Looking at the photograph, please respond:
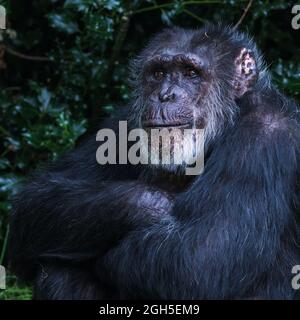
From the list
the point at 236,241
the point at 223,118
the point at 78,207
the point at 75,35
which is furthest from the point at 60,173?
the point at 75,35

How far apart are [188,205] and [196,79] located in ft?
3.17

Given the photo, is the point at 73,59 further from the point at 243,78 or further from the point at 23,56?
the point at 243,78

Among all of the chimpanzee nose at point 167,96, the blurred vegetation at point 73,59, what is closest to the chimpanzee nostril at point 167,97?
the chimpanzee nose at point 167,96

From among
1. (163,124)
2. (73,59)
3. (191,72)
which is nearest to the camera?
(163,124)

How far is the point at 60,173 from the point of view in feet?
21.6

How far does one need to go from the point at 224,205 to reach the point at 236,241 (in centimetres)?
22

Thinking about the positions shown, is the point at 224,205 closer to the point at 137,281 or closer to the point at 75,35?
the point at 137,281

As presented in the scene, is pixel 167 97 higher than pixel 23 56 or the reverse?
the reverse

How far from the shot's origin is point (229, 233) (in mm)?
5242

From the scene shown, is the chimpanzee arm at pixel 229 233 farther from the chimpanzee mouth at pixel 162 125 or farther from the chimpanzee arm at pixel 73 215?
the chimpanzee mouth at pixel 162 125

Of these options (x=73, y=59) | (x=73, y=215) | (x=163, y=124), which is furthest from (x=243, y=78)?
(x=73, y=59)

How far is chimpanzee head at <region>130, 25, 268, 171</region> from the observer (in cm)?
574

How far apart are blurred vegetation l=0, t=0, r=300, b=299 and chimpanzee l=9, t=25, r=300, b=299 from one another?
1523 millimetres

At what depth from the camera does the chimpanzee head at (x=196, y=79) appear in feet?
18.8
